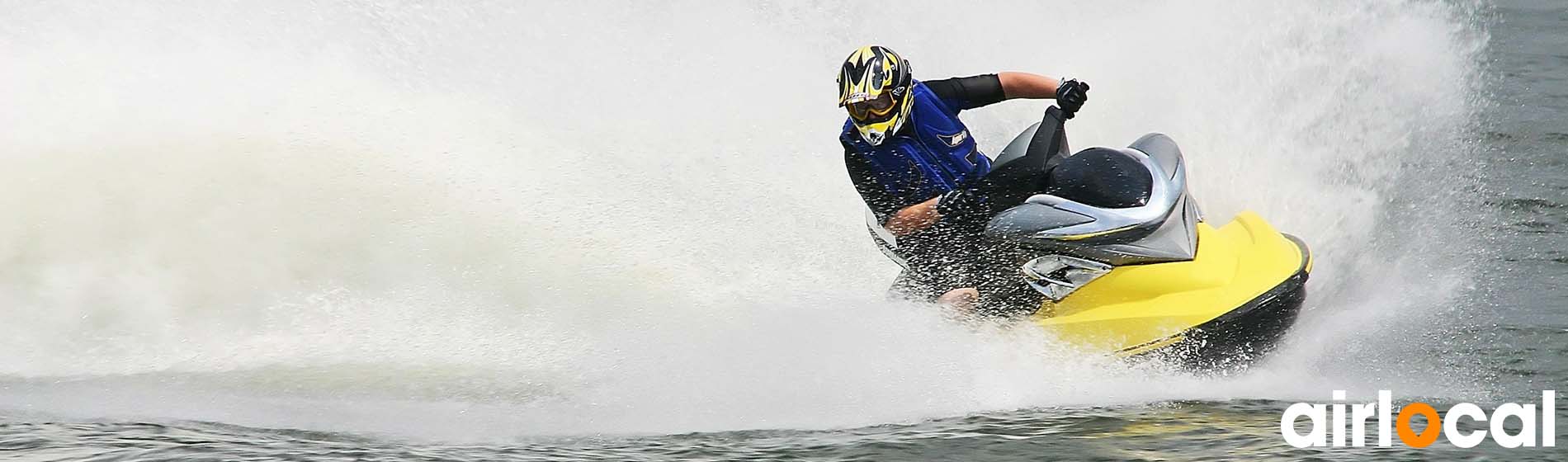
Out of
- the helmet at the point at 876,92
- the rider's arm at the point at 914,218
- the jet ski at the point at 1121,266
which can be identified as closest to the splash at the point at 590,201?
the jet ski at the point at 1121,266

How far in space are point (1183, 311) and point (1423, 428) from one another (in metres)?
1.01

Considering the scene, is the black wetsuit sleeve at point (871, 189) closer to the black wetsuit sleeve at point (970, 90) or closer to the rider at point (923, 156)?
the rider at point (923, 156)

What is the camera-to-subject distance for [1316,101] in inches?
338

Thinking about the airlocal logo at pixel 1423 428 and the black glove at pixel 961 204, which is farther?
the black glove at pixel 961 204

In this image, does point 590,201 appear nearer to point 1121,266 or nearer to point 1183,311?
point 1121,266

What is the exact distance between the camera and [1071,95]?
572 cm

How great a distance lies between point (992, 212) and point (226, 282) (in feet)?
11.0

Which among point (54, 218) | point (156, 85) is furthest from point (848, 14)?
point (54, 218)

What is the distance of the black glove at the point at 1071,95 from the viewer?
225 inches

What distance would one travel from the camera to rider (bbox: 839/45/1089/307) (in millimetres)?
5750

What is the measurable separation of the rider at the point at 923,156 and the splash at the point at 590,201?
0.73 feet

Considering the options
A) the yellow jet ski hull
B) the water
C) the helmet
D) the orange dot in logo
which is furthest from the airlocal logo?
the helmet

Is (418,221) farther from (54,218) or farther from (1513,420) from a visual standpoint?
(1513,420)

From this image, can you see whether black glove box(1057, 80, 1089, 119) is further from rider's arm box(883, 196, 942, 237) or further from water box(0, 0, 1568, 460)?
water box(0, 0, 1568, 460)
